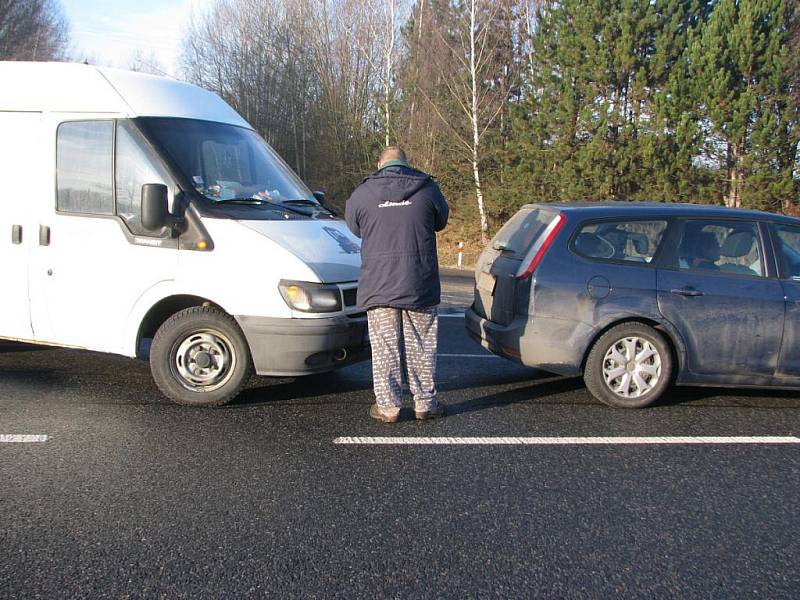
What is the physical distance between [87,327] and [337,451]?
7.61 feet

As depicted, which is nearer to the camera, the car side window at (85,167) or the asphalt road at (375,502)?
the asphalt road at (375,502)

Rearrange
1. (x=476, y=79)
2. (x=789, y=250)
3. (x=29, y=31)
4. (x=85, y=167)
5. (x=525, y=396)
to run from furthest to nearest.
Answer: (x=29, y=31), (x=476, y=79), (x=525, y=396), (x=789, y=250), (x=85, y=167)

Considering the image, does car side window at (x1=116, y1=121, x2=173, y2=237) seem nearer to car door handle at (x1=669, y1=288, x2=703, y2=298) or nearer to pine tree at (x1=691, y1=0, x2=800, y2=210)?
car door handle at (x1=669, y1=288, x2=703, y2=298)

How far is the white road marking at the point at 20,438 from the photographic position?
16.2 feet

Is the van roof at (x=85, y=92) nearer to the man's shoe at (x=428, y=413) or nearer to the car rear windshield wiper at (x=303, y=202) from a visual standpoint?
the car rear windshield wiper at (x=303, y=202)

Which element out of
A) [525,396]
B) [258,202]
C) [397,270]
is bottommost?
[525,396]

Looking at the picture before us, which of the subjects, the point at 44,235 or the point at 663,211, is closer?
the point at 44,235

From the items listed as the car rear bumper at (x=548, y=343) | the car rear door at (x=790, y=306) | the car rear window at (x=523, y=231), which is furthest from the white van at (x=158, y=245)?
the car rear door at (x=790, y=306)

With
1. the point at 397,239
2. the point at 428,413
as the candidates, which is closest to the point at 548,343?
the point at 428,413

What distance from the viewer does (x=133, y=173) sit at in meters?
5.84

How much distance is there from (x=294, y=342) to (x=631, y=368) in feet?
8.53

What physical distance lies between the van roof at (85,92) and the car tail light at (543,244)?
9.50 ft

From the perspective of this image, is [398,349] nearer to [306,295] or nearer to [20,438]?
[306,295]

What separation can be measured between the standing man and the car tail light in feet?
3.17
